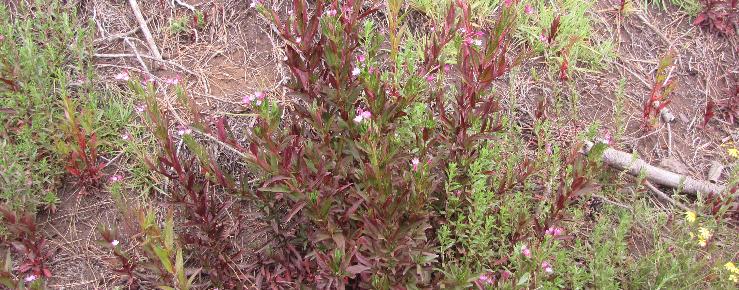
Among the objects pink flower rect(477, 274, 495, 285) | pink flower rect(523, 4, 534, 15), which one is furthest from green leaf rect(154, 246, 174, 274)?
pink flower rect(523, 4, 534, 15)

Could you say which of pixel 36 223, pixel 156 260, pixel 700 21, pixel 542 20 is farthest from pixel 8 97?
pixel 700 21

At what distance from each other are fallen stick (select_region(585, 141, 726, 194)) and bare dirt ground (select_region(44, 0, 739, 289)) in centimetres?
16

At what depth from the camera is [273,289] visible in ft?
9.83

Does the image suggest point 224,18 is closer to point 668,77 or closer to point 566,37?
point 566,37

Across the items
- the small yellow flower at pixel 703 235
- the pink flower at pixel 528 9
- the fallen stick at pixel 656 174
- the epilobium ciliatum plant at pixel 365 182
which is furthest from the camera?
the pink flower at pixel 528 9

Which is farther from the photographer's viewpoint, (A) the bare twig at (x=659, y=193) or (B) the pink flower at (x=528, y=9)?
(B) the pink flower at (x=528, y=9)

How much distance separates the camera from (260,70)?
153 inches

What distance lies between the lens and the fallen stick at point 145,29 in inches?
154

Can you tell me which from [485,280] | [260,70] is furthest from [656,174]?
[260,70]

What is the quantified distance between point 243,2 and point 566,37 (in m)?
2.13

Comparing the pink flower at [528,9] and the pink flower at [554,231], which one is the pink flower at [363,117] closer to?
the pink flower at [554,231]

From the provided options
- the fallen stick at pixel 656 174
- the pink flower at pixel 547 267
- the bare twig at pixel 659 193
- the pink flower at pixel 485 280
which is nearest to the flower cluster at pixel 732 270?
the bare twig at pixel 659 193

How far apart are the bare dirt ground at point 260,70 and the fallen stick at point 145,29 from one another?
0.04m

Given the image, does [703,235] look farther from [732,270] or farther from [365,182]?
[365,182]
